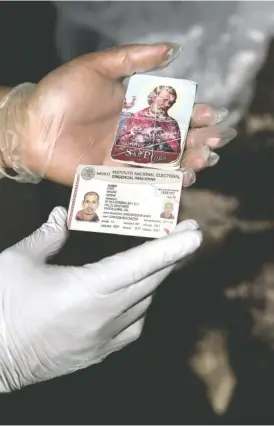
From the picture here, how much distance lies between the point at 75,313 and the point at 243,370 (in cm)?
29

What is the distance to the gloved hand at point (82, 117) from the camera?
98 centimetres

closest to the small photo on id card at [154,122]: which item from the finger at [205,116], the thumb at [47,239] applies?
the finger at [205,116]

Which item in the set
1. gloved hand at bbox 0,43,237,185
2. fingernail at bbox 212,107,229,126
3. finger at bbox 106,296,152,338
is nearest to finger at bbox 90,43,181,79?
gloved hand at bbox 0,43,237,185

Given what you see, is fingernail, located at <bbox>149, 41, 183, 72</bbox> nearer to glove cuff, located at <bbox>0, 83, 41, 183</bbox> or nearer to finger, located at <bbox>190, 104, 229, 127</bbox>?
finger, located at <bbox>190, 104, 229, 127</bbox>

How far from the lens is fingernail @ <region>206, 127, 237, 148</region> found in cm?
98

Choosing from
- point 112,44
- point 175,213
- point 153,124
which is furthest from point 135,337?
point 112,44

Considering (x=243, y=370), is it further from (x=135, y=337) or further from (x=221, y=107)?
(x=221, y=107)

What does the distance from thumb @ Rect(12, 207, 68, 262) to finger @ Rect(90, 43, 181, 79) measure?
245 millimetres

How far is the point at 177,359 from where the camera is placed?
94 cm

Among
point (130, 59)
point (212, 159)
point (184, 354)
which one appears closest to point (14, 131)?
point (130, 59)

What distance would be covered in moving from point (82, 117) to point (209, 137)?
21 centimetres

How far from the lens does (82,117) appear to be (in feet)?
3.27

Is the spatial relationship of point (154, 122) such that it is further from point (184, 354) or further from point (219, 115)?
point (184, 354)

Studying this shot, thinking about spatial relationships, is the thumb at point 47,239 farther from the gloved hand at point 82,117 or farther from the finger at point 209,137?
the finger at point 209,137
